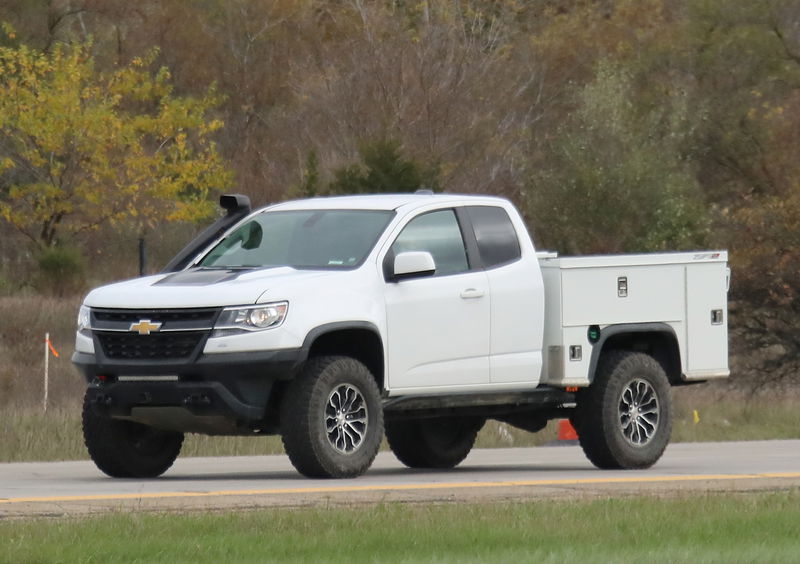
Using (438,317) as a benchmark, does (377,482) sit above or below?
below

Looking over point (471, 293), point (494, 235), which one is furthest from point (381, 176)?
point (471, 293)

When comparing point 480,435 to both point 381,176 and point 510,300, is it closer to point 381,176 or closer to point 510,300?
point 510,300

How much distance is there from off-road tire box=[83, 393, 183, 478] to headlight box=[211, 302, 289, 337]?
4.94ft

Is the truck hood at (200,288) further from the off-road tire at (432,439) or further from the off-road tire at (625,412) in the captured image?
the off-road tire at (432,439)

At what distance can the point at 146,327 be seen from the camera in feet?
41.9

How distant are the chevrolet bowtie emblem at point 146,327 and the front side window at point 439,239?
1.96m

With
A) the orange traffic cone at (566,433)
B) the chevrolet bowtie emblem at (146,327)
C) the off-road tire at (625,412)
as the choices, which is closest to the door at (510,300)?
the off-road tire at (625,412)

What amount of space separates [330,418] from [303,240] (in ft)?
4.92

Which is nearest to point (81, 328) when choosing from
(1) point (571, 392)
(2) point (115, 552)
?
(1) point (571, 392)

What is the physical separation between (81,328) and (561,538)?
5.06 m

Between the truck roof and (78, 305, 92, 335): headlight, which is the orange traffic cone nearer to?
the truck roof

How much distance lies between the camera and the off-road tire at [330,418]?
12680 millimetres

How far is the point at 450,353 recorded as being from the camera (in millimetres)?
13773

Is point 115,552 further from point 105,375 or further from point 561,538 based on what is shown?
point 105,375
